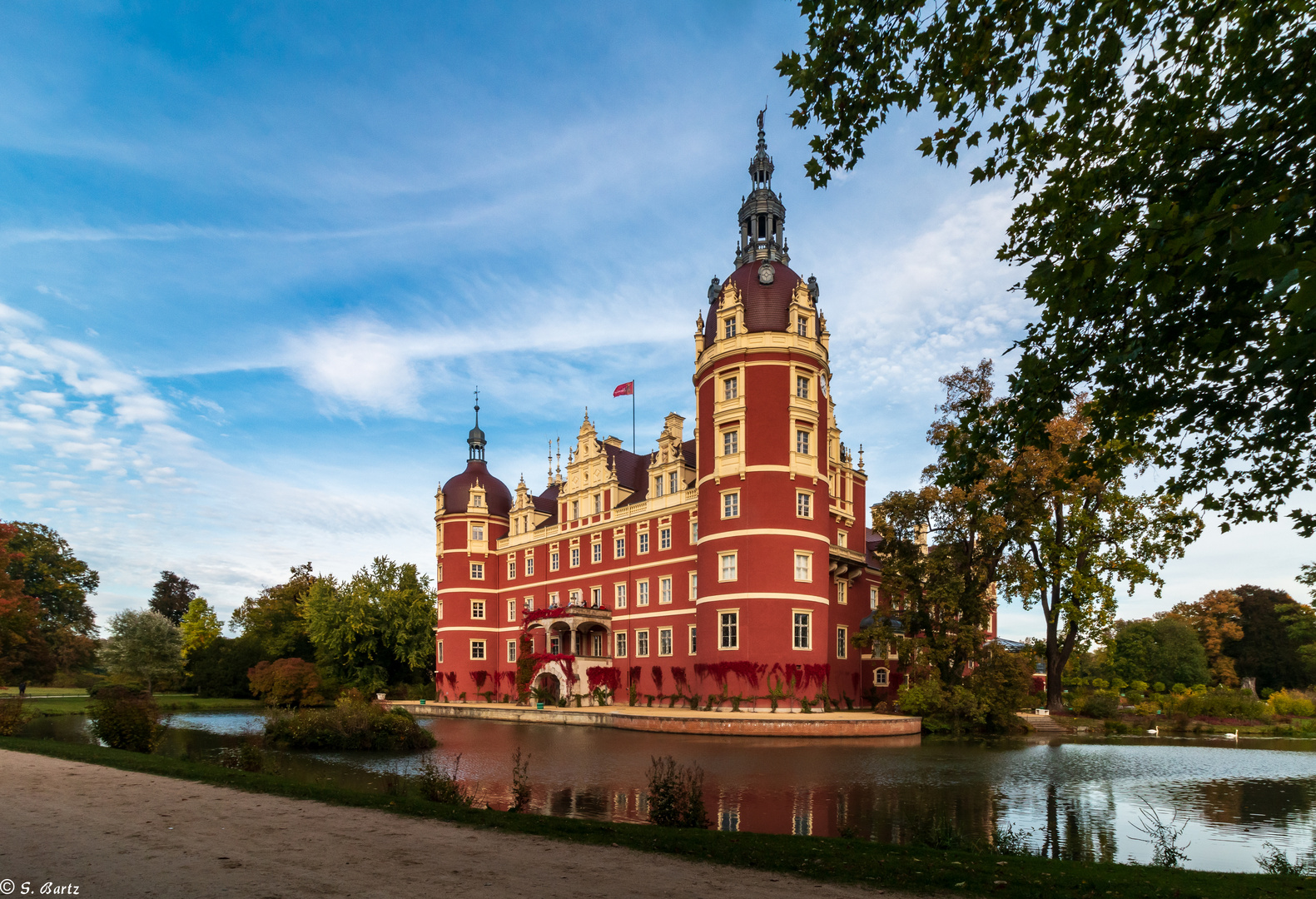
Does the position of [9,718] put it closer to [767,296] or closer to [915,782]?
[915,782]

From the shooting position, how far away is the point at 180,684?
6072 cm

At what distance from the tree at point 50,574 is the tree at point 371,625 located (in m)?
18.6

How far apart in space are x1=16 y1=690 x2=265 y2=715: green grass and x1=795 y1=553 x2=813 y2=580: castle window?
95.0 ft

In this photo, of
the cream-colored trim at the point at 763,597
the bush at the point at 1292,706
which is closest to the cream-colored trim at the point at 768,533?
the cream-colored trim at the point at 763,597

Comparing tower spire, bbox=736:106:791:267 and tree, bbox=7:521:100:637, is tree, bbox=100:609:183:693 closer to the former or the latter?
tree, bbox=7:521:100:637

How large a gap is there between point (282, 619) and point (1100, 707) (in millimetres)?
57256

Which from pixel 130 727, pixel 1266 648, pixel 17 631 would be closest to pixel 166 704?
pixel 17 631

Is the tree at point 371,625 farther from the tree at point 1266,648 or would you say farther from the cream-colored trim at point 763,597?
the tree at point 1266,648

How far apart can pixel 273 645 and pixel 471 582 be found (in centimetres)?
1798

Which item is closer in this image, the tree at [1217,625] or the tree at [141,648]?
the tree at [141,648]

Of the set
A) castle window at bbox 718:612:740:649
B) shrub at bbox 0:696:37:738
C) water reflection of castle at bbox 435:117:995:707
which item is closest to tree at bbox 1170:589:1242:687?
water reflection of castle at bbox 435:117:995:707

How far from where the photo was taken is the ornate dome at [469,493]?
53.9m

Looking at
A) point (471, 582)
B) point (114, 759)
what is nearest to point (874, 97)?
point (114, 759)

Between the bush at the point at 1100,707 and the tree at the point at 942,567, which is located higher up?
the tree at the point at 942,567
